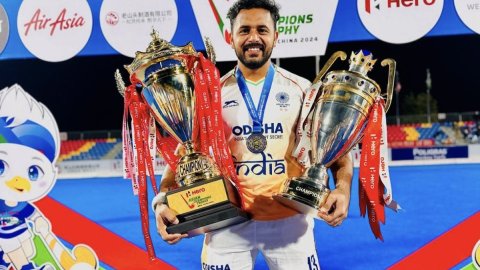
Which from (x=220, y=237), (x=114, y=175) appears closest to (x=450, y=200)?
(x=220, y=237)

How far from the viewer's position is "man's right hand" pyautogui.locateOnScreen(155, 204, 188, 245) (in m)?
1.41

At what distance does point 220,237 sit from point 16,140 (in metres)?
1.54

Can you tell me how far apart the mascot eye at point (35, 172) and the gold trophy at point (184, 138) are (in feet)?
4.52

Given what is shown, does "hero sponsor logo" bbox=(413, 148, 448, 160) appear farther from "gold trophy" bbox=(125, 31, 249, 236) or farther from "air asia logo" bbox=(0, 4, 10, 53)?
"air asia logo" bbox=(0, 4, 10, 53)

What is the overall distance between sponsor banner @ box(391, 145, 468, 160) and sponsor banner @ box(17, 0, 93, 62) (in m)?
3.73

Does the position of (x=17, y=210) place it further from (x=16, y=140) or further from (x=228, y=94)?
(x=228, y=94)

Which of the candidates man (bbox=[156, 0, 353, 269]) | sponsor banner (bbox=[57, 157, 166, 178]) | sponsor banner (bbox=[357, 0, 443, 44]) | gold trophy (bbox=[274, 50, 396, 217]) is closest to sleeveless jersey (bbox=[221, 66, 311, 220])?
man (bbox=[156, 0, 353, 269])

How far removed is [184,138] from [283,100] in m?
0.44

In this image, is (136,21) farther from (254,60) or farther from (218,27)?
(254,60)

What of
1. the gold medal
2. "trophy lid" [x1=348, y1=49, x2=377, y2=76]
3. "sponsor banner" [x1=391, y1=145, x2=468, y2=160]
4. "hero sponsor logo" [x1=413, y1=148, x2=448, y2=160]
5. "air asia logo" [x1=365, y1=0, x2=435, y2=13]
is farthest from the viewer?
"hero sponsor logo" [x1=413, y1=148, x2=448, y2=160]

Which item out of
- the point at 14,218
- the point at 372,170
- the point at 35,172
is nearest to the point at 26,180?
the point at 35,172

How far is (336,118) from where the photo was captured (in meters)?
1.42

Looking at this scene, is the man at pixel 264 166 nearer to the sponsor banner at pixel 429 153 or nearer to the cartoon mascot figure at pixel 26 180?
the cartoon mascot figure at pixel 26 180

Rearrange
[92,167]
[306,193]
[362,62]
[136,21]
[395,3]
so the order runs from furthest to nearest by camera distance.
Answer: [92,167] → [136,21] → [395,3] → [362,62] → [306,193]
